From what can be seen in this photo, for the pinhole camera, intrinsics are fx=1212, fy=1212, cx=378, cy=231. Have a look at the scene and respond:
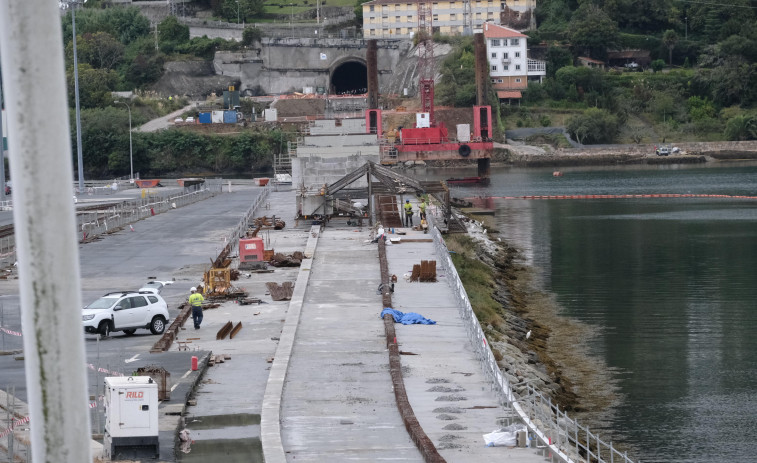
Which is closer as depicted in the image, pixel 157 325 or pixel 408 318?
pixel 408 318

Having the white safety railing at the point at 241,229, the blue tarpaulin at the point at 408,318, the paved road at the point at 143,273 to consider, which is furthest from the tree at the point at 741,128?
the blue tarpaulin at the point at 408,318

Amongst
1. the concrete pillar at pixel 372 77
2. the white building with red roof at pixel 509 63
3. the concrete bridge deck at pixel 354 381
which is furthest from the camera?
the white building with red roof at pixel 509 63

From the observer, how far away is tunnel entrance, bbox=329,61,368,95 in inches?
6639

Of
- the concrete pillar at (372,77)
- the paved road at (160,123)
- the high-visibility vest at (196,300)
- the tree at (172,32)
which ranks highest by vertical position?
the tree at (172,32)

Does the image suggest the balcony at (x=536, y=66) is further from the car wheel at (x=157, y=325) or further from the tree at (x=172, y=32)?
the car wheel at (x=157, y=325)

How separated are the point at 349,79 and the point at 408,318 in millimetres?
140680

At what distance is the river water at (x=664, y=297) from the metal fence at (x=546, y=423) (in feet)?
4.71

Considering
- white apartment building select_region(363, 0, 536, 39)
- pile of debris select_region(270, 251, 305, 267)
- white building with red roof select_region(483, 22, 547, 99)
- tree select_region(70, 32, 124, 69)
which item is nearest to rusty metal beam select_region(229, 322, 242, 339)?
pile of debris select_region(270, 251, 305, 267)

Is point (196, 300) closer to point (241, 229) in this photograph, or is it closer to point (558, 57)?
point (241, 229)

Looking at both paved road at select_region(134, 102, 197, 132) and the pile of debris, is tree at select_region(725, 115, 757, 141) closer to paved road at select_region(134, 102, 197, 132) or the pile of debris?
paved road at select_region(134, 102, 197, 132)

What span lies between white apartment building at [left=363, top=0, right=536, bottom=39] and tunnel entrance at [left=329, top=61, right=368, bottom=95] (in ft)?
21.6

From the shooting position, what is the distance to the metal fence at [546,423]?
21219 millimetres

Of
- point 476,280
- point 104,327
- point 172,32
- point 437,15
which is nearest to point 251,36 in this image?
point 172,32

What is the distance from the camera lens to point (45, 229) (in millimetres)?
6531
